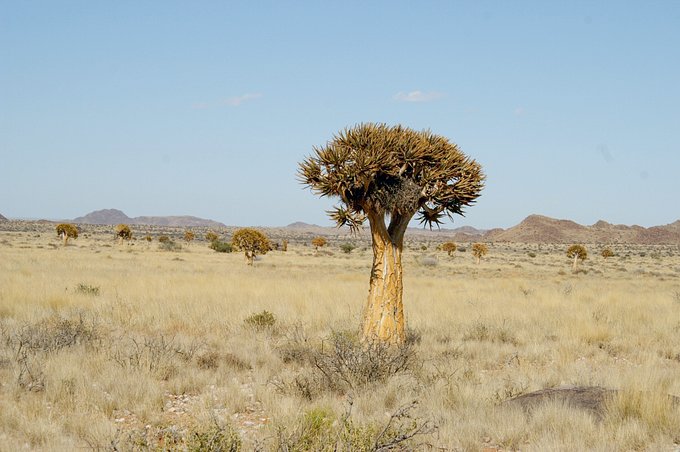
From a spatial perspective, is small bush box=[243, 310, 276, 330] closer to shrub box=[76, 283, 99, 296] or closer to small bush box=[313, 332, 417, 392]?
small bush box=[313, 332, 417, 392]

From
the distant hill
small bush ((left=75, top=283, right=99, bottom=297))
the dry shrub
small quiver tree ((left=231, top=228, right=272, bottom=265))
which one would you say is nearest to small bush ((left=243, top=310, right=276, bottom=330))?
small bush ((left=75, top=283, right=99, bottom=297))

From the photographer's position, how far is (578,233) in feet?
447

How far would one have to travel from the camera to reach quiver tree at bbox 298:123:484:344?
801 centimetres

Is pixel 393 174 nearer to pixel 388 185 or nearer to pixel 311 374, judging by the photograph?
pixel 388 185

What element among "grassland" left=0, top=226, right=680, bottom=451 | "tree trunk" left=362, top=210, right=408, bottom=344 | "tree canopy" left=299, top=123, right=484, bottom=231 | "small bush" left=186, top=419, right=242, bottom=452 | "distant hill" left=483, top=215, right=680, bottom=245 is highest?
"distant hill" left=483, top=215, right=680, bottom=245

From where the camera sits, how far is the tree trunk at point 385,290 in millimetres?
8586

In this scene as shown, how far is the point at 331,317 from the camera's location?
12.4 metres

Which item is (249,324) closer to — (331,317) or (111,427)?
(331,317)

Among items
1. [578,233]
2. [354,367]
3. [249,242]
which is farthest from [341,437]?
[578,233]

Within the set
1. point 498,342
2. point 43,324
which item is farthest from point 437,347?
point 43,324

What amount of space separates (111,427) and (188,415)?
2.95 feet

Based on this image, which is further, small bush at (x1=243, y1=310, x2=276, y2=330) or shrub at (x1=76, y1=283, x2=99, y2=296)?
shrub at (x1=76, y1=283, x2=99, y2=296)

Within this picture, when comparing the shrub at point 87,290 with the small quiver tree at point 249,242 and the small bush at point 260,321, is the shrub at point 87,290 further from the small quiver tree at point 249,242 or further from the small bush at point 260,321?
the small quiver tree at point 249,242

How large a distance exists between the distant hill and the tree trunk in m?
127
